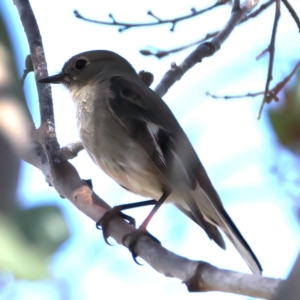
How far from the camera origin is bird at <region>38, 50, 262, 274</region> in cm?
341

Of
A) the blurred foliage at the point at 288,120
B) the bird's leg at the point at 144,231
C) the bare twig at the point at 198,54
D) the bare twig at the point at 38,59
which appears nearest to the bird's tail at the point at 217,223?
the bird's leg at the point at 144,231

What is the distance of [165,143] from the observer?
363 centimetres

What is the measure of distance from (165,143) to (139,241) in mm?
1279

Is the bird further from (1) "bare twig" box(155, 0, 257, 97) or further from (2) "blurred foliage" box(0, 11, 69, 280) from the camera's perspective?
(2) "blurred foliage" box(0, 11, 69, 280)

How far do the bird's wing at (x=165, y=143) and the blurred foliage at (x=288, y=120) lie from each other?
135 cm

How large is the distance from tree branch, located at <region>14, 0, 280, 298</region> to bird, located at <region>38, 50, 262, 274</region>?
0.25 m

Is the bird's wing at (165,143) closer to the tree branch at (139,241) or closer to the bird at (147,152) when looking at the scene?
the bird at (147,152)

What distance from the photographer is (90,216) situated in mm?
2961

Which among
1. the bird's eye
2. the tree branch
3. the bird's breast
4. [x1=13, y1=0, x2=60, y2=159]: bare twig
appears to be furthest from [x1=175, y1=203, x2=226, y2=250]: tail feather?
the bird's eye

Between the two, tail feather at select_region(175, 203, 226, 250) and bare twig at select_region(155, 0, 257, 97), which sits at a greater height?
bare twig at select_region(155, 0, 257, 97)

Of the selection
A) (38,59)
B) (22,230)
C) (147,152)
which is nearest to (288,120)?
(22,230)

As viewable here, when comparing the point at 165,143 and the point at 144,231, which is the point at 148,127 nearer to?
the point at 165,143

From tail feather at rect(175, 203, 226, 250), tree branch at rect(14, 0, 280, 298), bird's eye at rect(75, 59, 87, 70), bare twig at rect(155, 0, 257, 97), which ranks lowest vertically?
tree branch at rect(14, 0, 280, 298)

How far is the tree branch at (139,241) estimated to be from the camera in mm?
1440
